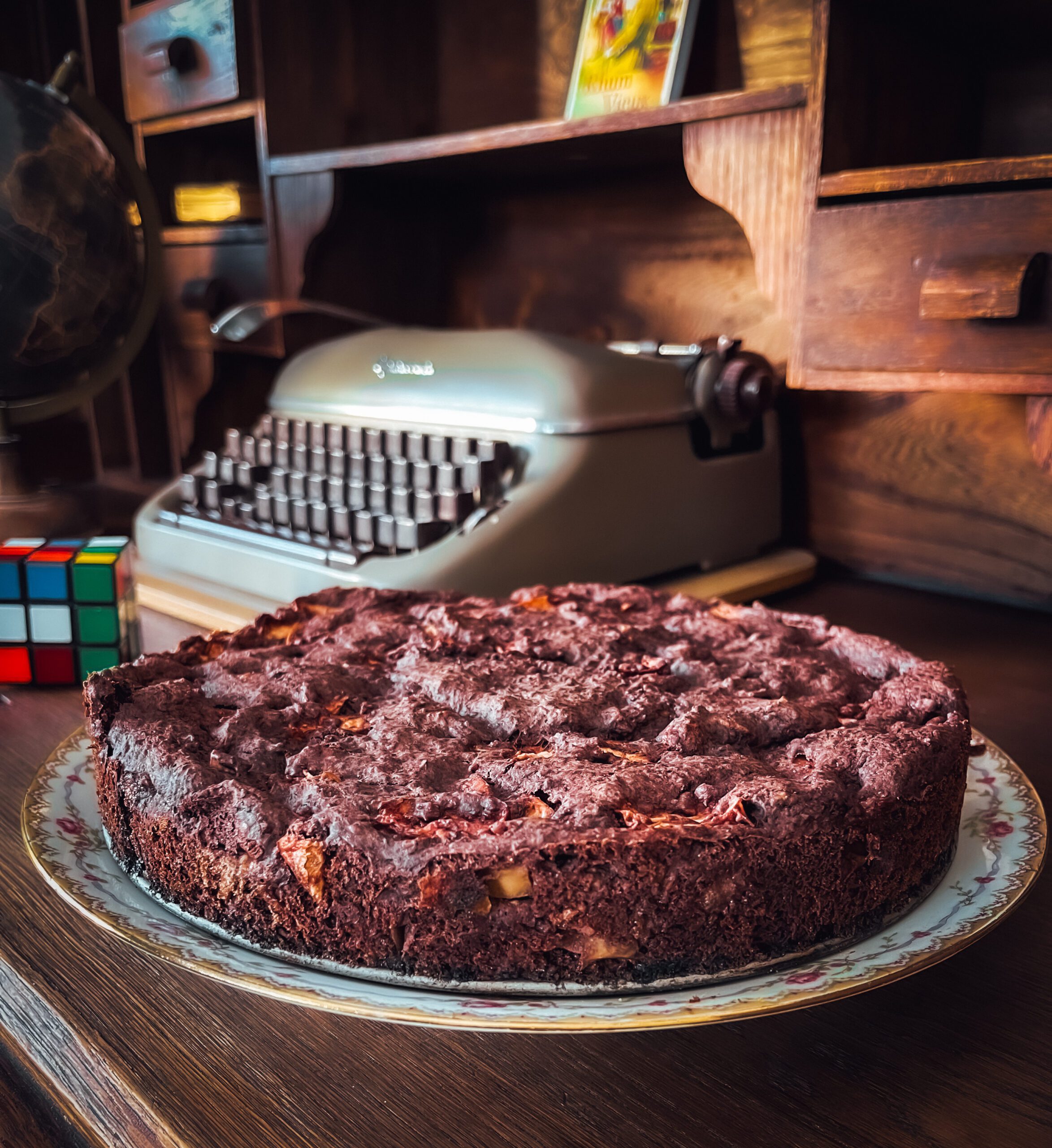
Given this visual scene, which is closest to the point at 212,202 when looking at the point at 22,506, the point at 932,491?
the point at 22,506

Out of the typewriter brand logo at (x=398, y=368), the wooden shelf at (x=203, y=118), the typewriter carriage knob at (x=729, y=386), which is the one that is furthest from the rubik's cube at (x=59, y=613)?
the wooden shelf at (x=203, y=118)

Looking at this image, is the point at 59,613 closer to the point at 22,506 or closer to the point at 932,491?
the point at 22,506

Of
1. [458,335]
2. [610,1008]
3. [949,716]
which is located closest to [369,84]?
[458,335]

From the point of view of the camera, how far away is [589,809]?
48 centimetres

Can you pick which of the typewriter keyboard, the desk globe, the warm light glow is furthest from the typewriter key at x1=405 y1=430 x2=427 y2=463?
the warm light glow

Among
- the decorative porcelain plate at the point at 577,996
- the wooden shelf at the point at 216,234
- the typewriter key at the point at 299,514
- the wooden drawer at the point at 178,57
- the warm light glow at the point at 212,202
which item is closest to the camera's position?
the decorative porcelain plate at the point at 577,996

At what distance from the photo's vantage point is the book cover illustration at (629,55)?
135cm

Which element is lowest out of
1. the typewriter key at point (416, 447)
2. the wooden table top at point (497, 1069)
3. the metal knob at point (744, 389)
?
the wooden table top at point (497, 1069)

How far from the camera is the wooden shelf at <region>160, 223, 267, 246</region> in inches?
68.0

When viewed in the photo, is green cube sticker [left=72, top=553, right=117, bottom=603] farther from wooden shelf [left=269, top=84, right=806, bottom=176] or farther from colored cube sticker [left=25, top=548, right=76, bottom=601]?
wooden shelf [left=269, top=84, right=806, bottom=176]

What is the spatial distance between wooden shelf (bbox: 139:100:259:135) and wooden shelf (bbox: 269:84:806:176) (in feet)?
0.30

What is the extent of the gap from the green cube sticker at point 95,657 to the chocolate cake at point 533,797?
29 cm

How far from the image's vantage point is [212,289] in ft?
5.89

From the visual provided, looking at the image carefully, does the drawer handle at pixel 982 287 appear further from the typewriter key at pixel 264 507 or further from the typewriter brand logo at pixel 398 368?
the typewriter key at pixel 264 507
